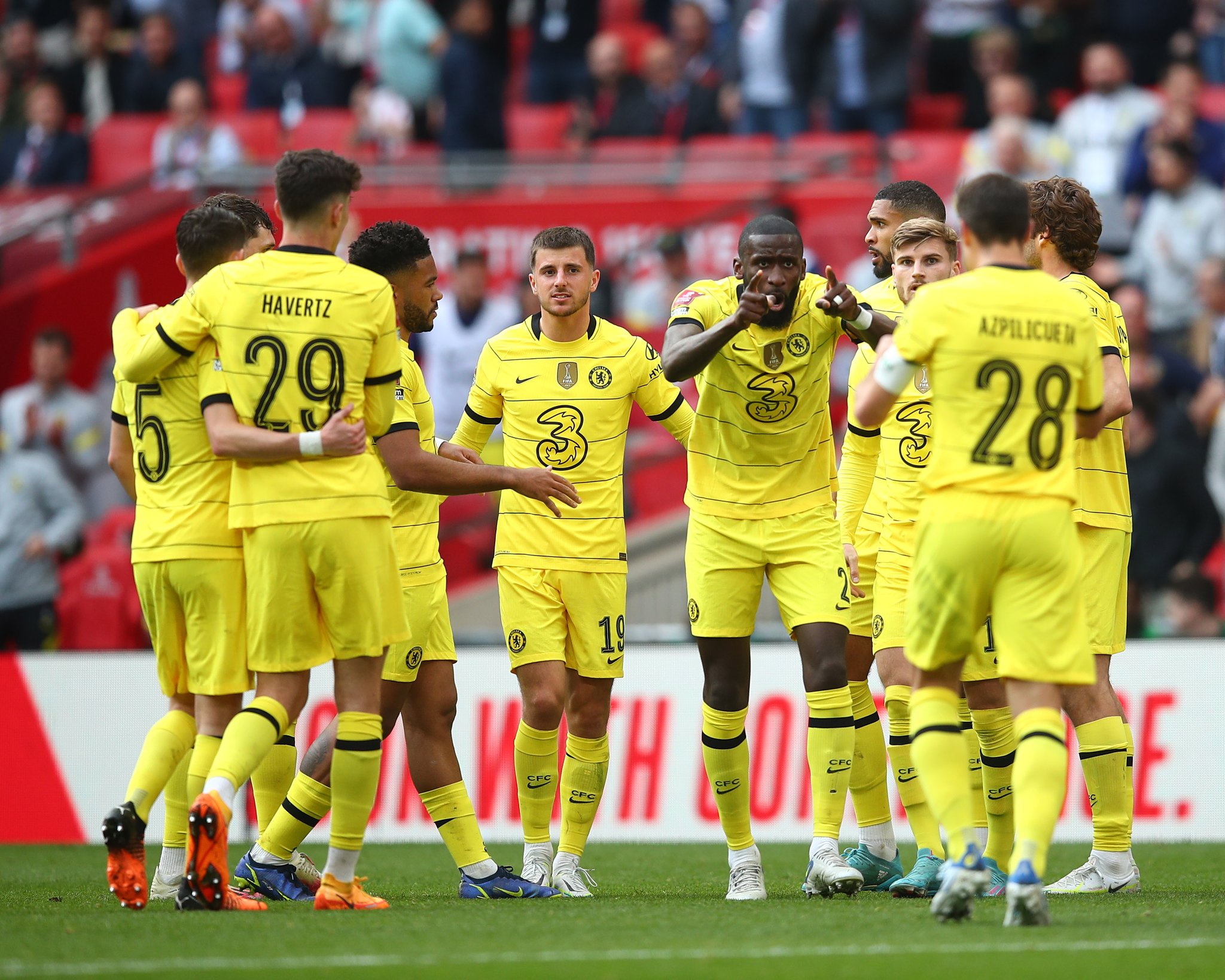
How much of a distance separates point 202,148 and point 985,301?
12065mm

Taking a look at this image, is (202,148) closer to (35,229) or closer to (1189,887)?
(35,229)

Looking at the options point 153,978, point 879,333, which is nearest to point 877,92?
point 879,333

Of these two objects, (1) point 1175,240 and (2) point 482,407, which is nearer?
(2) point 482,407

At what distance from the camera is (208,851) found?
6121 millimetres

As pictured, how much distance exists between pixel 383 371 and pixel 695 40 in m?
10.9

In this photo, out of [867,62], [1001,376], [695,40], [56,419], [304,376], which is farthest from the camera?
[695,40]

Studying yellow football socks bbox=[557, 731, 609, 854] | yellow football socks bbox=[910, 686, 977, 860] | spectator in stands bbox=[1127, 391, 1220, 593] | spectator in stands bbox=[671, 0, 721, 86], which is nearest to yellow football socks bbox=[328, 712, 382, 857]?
yellow football socks bbox=[557, 731, 609, 854]

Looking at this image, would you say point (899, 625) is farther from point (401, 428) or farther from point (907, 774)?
point (401, 428)

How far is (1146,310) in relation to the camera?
1374 centimetres

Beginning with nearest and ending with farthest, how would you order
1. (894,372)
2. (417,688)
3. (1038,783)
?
(1038,783)
(894,372)
(417,688)

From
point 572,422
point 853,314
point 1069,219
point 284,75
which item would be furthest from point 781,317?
point 284,75

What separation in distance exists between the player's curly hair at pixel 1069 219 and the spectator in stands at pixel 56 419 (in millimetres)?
9059

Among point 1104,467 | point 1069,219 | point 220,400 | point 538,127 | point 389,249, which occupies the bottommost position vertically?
point 1104,467

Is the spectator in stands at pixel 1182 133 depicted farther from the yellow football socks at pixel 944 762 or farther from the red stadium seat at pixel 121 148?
the red stadium seat at pixel 121 148
